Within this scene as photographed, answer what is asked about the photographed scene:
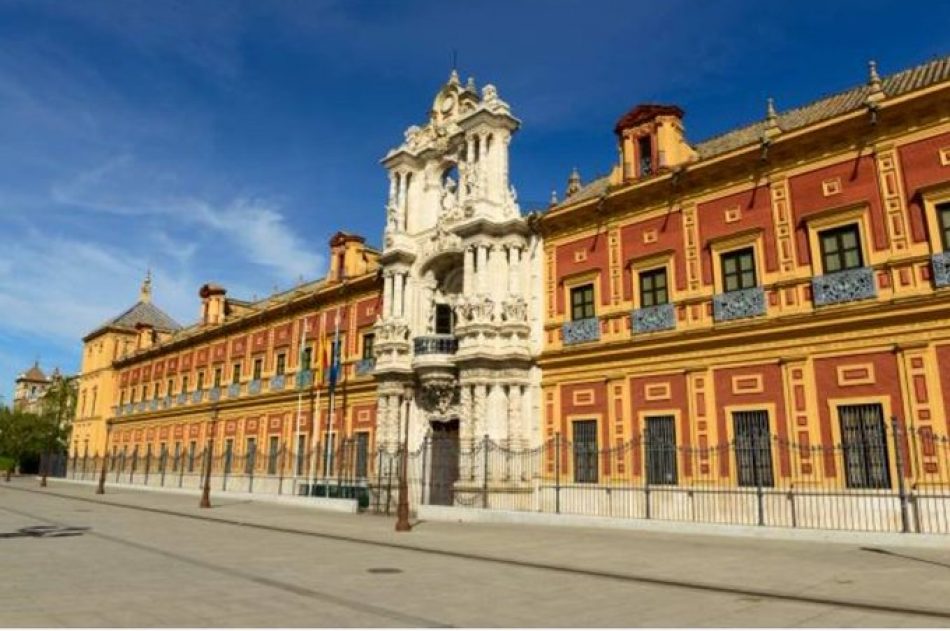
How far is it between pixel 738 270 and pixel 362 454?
55.6 feet

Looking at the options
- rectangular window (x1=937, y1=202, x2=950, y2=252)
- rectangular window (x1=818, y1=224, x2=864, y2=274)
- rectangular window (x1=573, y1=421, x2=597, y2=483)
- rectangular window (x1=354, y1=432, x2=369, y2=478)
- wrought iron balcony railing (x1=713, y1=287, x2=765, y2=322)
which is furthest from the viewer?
rectangular window (x1=354, y1=432, x2=369, y2=478)

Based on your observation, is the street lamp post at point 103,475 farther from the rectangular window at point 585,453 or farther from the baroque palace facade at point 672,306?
→ the rectangular window at point 585,453

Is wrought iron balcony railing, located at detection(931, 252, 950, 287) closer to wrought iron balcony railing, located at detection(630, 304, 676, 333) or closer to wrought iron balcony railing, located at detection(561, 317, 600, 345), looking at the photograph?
wrought iron balcony railing, located at detection(630, 304, 676, 333)

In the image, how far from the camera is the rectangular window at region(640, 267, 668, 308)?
19.2m

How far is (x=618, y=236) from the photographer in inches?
807

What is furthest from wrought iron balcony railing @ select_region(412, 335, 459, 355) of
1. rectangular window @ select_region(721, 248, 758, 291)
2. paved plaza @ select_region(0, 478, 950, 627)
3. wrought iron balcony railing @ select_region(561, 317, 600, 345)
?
rectangular window @ select_region(721, 248, 758, 291)

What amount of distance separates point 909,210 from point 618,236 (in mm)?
7713

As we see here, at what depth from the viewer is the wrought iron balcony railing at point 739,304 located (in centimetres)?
1705

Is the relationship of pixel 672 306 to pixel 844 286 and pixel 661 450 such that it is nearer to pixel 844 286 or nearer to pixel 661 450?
pixel 661 450

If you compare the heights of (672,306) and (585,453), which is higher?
(672,306)

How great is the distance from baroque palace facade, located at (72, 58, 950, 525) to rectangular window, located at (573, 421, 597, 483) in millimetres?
81

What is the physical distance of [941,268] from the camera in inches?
561

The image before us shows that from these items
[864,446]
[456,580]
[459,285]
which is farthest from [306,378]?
[456,580]

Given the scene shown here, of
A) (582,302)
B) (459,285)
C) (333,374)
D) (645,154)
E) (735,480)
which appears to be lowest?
(735,480)
